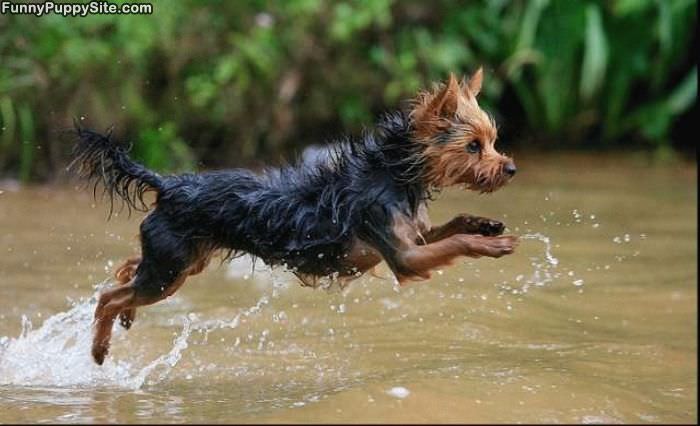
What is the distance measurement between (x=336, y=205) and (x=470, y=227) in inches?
24.9

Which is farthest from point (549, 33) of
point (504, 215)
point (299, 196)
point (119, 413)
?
point (119, 413)

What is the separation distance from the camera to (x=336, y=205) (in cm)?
527

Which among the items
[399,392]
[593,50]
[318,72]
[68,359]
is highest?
[593,50]

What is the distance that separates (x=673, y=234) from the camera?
8.69 metres

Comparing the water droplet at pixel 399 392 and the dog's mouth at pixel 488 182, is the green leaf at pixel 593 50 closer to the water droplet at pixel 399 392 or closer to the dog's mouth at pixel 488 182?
the dog's mouth at pixel 488 182

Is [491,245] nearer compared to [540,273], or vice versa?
[491,245]

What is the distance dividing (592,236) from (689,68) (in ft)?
15.8

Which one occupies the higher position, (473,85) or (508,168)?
(473,85)

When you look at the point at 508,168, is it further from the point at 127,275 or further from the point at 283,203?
the point at 127,275

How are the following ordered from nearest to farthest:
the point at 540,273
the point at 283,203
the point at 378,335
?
the point at 283,203 → the point at 378,335 → the point at 540,273

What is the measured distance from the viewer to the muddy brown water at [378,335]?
4.67 meters

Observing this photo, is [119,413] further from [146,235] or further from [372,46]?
[372,46]

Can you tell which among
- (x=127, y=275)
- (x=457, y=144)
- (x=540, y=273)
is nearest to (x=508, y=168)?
(x=457, y=144)

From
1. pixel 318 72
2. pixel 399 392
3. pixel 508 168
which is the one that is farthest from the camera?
pixel 318 72
